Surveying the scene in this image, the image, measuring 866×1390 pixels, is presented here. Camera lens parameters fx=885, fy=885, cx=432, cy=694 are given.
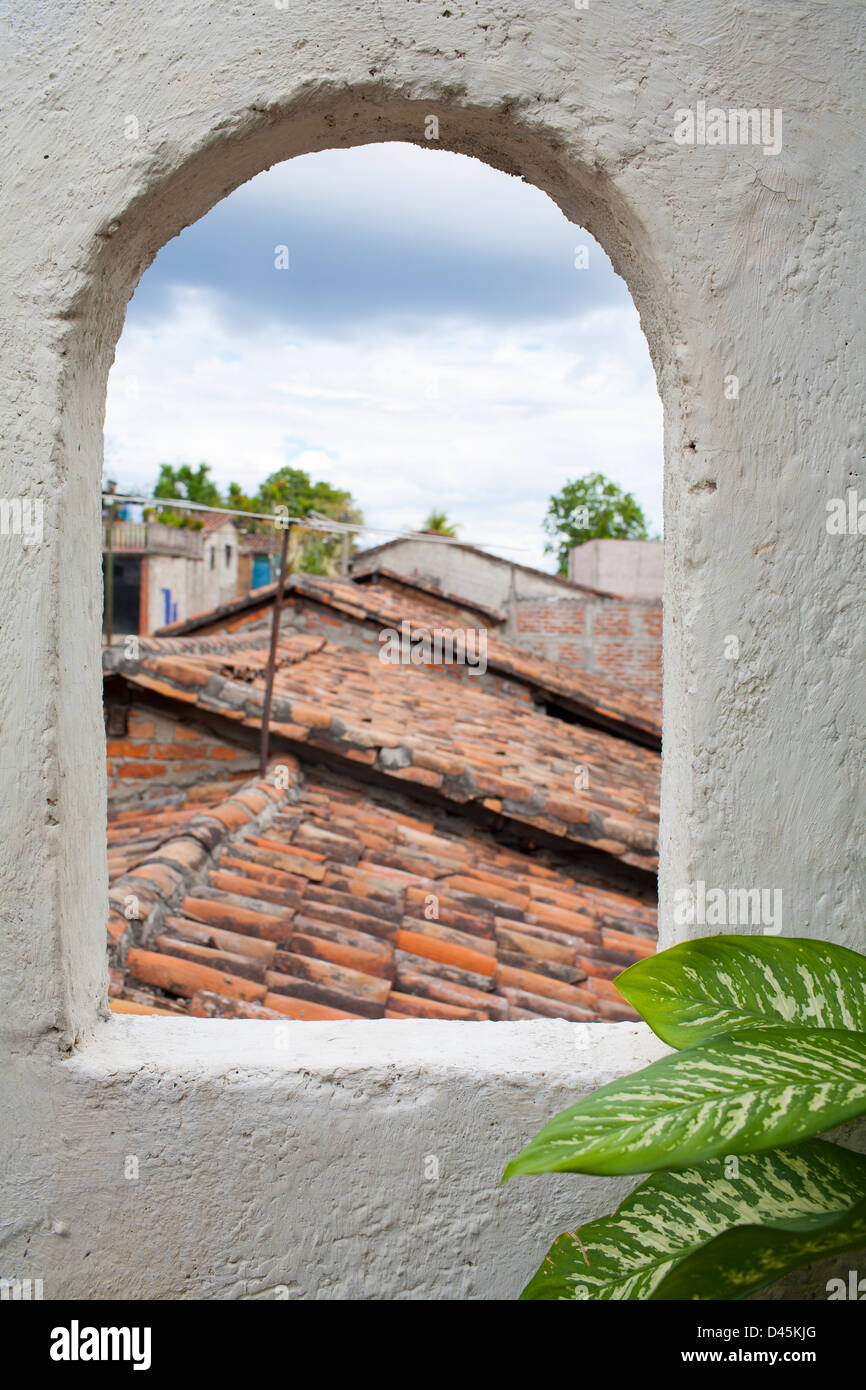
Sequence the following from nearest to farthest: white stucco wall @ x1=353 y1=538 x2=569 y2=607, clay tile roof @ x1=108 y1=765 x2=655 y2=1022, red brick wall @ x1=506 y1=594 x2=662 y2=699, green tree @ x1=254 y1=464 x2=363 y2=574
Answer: clay tile roof @ x1=108 y1=765 x2=655 y2=1022
red brick wall @ x1=506 y1=594 x2=662 y2=699
white stucco wall @ x1=353 y1=538 x2=569 y2=607
green tree @ x1=254 y1=464 x2=363 y2=574

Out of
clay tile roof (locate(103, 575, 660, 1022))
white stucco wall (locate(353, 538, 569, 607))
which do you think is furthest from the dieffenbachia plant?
white stucco wall (locate(353, 538, 569, 607))

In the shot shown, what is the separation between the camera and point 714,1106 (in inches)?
34.6

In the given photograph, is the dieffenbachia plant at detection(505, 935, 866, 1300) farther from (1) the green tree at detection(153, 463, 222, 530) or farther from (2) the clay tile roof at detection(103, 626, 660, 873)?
(1) the green tree at detection(153, 463, 222, 530)

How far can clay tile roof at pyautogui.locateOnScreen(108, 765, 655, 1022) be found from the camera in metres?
2.55

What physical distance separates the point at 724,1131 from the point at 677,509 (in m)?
0.90

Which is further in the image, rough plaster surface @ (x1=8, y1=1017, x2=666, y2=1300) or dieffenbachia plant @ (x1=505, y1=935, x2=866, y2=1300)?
rough plaster surface @ (x1=8, y1=1017, x2=666, y2=1300)

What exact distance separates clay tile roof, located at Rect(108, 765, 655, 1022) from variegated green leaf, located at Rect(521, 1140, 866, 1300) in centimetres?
149

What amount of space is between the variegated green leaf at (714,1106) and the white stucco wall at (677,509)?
16.7 inches

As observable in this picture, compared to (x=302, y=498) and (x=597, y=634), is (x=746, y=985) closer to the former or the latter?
(x=597, y=634)

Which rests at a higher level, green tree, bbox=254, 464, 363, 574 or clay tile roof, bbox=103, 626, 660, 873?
green tree, bbox=254, 464, 363, 574

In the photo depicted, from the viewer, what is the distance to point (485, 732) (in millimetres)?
6629

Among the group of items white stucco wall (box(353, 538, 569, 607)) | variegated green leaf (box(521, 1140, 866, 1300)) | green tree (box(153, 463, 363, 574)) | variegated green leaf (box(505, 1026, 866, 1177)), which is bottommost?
variegated green leaf (box(521, 1140, 866, 1300))

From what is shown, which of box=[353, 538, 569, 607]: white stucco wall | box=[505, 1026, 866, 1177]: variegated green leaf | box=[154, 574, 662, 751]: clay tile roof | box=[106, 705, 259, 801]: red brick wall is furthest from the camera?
box=[353, 538, 569, 607]: white stucco wall
